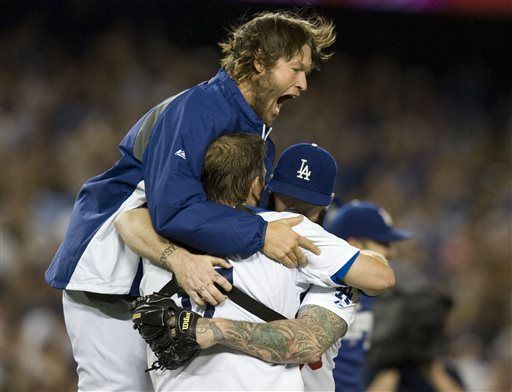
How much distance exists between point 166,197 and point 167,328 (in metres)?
0.42

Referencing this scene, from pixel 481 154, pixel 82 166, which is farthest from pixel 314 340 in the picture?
pixel 481 154

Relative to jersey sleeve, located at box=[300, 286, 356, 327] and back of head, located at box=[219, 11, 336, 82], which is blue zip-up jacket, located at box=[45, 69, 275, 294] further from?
jersey sleeve, located at box=[300, 286, 356, 327]

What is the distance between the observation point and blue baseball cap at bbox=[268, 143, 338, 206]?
127 inches

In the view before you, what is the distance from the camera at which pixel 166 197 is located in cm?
277

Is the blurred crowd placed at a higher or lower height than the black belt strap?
lower

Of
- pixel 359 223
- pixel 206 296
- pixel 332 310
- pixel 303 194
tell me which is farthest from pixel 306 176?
pixel 359 223

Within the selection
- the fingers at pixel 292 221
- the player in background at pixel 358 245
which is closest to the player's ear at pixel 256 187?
the fingers at pixel 292 221

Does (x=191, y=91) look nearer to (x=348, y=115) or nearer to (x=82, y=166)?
(x=82, y=166)

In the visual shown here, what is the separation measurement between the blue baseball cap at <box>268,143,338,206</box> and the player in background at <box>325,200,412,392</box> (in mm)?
1060

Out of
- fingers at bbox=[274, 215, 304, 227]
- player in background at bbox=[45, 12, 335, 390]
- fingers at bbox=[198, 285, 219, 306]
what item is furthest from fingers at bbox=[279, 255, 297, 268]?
fingers at bbox=[198, 285, 219, 306]

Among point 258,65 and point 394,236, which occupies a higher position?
point 258,65

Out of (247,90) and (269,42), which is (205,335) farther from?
(269,42)

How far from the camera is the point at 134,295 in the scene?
3242 mm

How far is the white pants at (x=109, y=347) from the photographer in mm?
3309
